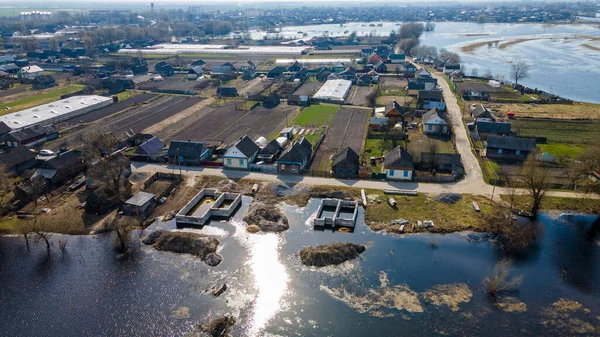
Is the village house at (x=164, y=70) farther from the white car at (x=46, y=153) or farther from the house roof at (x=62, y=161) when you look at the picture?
the house roof at (x=62, y=161)

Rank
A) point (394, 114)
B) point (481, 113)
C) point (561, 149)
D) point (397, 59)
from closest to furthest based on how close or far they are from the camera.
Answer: point (561, 149) < point (481, 113) < point (394, 114) < point (397, 59)

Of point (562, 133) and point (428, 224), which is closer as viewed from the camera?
point (428, 224)

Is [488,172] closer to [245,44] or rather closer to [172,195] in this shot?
[172,195]

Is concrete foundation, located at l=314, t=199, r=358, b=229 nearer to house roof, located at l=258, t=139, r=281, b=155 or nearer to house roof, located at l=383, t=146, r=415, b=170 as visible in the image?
house roof, located at l=383, t=146, r=415, b=170

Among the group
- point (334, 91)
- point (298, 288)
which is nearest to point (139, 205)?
point (298, 288)

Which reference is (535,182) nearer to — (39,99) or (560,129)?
(560,129)

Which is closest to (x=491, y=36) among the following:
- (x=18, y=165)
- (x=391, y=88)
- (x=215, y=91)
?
(x=391, y=88)

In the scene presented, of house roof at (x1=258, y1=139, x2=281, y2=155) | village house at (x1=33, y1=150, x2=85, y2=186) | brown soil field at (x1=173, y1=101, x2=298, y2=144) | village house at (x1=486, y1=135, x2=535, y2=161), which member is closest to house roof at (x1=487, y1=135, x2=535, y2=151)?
village house at (x1=486, y1=135, x2=535, y2=161)
